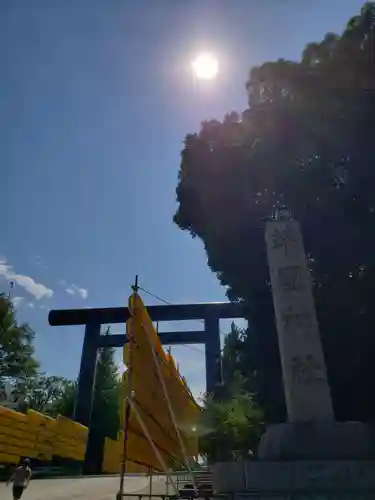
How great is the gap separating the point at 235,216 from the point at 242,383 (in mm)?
4719

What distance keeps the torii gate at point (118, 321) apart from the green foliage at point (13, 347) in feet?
15.8

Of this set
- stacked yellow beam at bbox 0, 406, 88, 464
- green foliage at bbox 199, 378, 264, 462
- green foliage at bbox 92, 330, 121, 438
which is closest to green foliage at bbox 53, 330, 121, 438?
green foliage at bbox 92, 330, 121, 438

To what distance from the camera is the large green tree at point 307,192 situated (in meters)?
9.85

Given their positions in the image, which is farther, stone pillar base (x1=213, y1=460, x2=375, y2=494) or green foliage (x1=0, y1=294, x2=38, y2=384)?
green foliage (x1=0, y1=294, x2=38, y2=384)

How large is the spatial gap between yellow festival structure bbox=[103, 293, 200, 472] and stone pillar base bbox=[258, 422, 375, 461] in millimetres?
1691

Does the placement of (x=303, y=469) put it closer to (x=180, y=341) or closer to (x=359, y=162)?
(x=359, y=162)

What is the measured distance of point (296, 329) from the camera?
28.5 feet

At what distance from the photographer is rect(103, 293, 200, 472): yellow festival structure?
749 centimetres

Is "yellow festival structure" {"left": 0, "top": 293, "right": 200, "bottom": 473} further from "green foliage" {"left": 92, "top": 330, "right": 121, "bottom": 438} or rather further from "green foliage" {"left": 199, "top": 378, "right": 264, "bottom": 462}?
"green foliage" {"left": 92, "top": 330, "right": 121, "bottom": 438}

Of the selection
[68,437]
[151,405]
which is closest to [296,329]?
[151,405]

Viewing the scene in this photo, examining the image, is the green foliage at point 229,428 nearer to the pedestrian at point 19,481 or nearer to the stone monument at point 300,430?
the stone monument at point 300,430

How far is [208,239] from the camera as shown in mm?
12344

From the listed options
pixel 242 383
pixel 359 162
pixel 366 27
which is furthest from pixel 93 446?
pixel 366 27

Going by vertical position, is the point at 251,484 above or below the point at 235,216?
below
